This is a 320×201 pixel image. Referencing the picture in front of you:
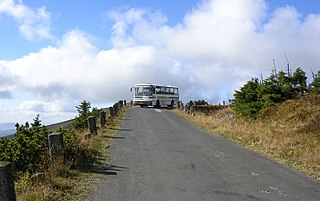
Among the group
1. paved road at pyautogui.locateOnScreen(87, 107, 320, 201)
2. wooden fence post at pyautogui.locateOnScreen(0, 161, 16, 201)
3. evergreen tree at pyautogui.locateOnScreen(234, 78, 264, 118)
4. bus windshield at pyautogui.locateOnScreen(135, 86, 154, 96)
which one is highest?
bus windshield at pyautogui.locateOnScreen(135, 86, 154, 96)

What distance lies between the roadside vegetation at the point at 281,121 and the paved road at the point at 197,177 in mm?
777

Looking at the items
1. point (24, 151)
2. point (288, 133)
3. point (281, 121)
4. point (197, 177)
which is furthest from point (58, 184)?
point (281, 121)

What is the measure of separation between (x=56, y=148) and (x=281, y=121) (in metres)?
12.5

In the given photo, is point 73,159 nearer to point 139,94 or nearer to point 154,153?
point 154,153

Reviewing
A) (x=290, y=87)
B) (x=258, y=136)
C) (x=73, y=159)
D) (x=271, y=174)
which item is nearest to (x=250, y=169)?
(x=271, y=174)

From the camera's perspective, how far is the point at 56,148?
32.4 ft

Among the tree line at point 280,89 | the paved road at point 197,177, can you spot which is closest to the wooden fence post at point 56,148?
the paved road at point 197,177

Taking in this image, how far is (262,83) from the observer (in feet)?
79.4

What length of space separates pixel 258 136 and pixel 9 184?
12152 millimetres

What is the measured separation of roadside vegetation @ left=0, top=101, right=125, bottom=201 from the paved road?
0.43 meters

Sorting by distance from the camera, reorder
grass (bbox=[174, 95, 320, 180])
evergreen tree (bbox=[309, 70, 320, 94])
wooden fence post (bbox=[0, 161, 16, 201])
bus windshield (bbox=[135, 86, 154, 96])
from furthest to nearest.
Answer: bus windshield (bbox=[135, 86, 154, 96])
evergreen tree (bbox=[309, 70, 320, 94])
grass (bbox=[174, 95, 320, 180])
wooden fence post (bbox=[0, 161, 16, 201])

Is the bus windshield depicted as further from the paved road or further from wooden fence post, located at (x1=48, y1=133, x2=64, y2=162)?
wooden fence post, located at (x1=48, y1=133, x2=64, y2=162)

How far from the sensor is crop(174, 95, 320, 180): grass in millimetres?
12094

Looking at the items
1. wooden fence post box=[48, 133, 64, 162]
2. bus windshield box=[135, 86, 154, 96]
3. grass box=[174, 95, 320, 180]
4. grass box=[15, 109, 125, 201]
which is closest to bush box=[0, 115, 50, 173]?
wooden fence post box=[48, 133, 64, 162]
